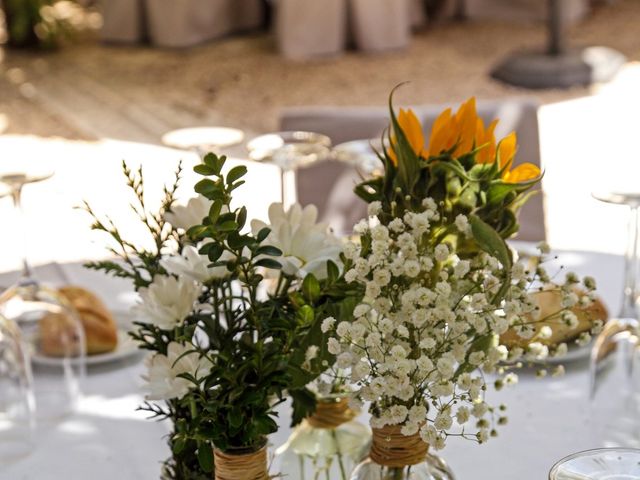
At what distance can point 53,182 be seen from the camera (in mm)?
4781

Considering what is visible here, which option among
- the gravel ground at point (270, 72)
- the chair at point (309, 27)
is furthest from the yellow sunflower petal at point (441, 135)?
the chair at point (309, 27)

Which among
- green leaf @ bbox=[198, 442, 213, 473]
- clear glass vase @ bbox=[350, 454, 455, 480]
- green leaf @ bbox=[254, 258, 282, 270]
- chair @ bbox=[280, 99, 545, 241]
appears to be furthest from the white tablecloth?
chair @ bbox=[280, 99, 545, 241]

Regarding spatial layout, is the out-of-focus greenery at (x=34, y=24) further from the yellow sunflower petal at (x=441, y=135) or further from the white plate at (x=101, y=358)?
the yellow sunflower petal at (x=441, y=135)

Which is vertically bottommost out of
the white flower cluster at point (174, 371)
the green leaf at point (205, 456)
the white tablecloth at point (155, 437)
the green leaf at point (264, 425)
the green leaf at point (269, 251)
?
the white tablecloth at point (155, 437)

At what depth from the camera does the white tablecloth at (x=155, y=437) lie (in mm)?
1354

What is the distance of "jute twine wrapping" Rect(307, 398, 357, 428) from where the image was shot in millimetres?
1182

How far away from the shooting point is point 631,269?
1422mm

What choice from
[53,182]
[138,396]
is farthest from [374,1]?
[138,396]

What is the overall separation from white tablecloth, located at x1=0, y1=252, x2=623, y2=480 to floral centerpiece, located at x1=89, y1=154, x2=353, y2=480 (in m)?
0.35

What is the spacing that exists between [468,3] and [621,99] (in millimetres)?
1805

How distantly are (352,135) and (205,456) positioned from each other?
1.50 m

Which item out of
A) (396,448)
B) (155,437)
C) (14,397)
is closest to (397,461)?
(396,448)

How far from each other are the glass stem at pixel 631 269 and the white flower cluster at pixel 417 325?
0.45 metres

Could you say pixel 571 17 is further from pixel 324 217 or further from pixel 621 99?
pixel 324 217
